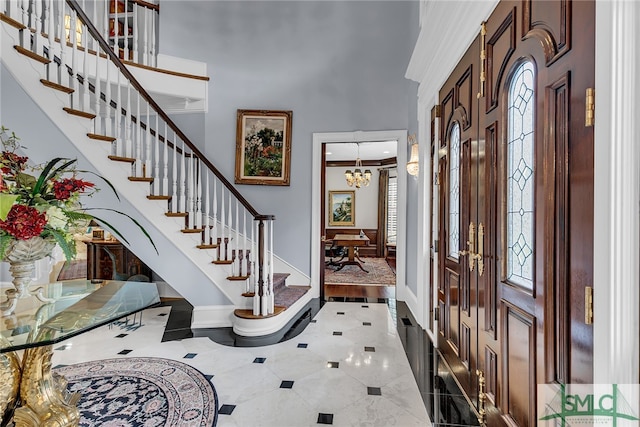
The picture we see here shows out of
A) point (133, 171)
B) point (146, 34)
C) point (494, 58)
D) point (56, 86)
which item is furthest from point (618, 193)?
point (146, 34)

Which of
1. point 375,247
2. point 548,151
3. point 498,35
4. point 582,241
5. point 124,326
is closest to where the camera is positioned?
point 582,241

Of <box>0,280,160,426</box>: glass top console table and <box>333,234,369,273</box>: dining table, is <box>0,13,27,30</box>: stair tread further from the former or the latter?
<box>333,234,369,273</box>: dining table

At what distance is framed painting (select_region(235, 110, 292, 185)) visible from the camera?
4.77m

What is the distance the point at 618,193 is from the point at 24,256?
239 centimetres

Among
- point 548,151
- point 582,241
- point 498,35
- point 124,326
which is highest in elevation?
point 498,35

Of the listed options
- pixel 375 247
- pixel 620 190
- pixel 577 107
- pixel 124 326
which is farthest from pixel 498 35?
pixel 375 247

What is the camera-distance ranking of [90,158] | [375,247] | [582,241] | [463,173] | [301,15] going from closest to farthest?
[582,241] → [463,173] → [90,158] → [301,15] → [375,247]

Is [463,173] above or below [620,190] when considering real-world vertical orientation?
above

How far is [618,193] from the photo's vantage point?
86cm

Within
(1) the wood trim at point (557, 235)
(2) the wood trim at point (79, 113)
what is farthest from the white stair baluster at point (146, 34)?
(1) the wood trim at point (557, 235)

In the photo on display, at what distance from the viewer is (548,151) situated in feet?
4.02

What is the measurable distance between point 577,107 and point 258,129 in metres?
4.23

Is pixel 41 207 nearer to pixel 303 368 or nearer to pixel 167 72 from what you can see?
pixel 303 368

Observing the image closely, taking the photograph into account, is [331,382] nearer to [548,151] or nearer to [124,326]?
[548,151]
